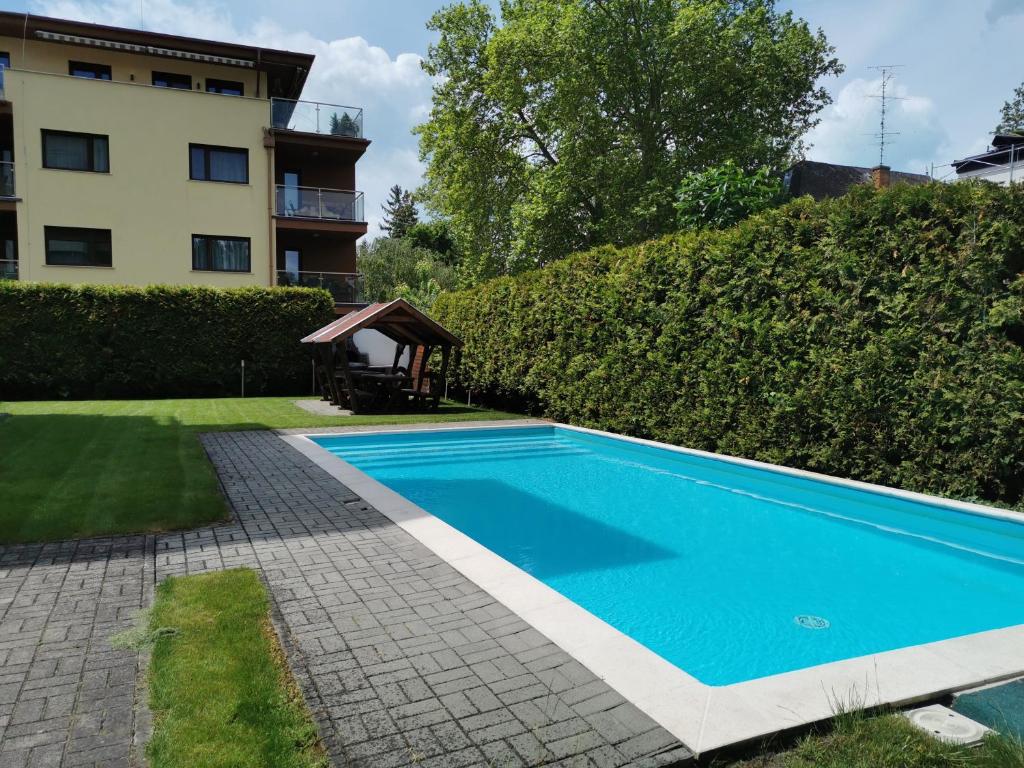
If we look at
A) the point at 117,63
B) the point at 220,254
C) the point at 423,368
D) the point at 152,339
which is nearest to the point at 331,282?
the point at 220,254

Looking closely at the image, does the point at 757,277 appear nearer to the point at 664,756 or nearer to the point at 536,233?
the point at 664,756

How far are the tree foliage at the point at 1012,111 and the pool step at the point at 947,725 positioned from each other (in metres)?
60.4

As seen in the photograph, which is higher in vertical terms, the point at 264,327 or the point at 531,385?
the point at 264,327

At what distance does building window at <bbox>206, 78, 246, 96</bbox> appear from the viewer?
24.7 metres

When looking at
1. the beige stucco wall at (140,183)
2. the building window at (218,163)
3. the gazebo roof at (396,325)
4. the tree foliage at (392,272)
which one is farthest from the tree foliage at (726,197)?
the tree foliage at (392,272)

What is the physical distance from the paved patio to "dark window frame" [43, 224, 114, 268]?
20.4 m

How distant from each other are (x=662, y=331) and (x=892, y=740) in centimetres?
880

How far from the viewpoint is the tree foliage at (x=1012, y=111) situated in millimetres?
49594

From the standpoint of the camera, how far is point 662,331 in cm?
1114

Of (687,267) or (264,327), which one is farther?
(264,327)

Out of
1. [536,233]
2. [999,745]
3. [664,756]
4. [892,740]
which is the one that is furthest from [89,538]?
[536,233]

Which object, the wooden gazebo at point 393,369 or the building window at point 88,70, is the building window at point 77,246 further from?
the wooden gazebo at point 393,369

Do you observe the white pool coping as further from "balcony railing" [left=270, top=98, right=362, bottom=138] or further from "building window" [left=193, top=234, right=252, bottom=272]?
"balcony railing" [left=270, top=98, right=362, bottom=138]

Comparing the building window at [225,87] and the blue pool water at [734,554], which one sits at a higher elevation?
the building window at [225,87]
